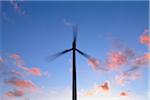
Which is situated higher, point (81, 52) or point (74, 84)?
point (81, 52)

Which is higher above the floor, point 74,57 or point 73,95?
point 74,57

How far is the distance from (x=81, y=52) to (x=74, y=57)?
6.54ft

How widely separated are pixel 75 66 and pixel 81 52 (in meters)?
2.63

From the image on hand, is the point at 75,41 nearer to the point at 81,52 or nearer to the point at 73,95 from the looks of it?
the point at 81,52

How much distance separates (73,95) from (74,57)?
5.68m

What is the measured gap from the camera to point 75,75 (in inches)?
2078

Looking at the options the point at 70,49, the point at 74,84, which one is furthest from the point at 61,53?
the point at 74,84

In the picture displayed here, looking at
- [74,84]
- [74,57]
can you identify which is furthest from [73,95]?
[74,57]

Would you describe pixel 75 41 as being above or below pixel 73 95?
above

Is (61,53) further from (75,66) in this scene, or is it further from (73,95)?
(73,95)

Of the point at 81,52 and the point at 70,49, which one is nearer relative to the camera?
the point at 81,52

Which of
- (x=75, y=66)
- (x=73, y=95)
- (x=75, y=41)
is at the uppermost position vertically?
(x=75, y=41)

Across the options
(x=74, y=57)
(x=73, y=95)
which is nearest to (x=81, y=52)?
(x=74, y=57)

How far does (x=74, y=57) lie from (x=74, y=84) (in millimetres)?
4063
